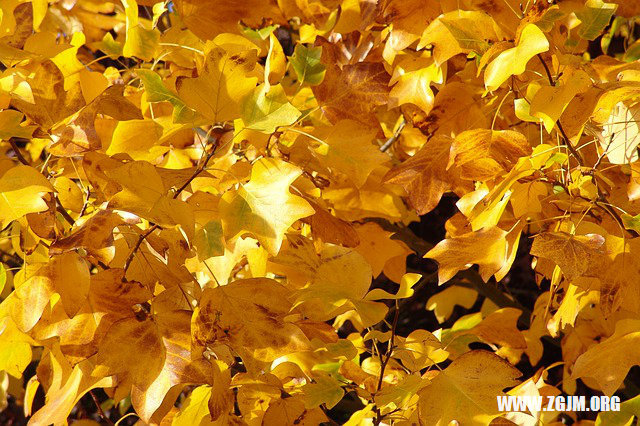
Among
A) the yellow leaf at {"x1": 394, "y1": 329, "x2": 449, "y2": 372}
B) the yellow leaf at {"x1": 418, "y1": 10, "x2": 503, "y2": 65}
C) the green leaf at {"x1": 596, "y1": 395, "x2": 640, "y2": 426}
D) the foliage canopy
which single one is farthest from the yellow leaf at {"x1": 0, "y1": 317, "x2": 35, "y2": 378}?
the green leaf at {"x1": 596, "y1": 395, "x2": 640, "y2": 426}

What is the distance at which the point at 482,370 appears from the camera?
1.04 meters

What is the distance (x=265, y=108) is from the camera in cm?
97

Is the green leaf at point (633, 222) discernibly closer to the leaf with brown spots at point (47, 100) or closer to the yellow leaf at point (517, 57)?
the yellow leaf at point (517, 57)

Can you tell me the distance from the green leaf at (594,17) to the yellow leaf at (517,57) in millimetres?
154

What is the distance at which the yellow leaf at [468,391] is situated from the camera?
1.01m

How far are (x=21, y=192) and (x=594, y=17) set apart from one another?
83cm

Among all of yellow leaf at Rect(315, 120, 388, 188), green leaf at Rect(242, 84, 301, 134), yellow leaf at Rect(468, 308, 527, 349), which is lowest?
yellow leaf at Rect(468, 308, 527, 349)

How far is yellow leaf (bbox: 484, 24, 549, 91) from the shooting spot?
35.2 inches

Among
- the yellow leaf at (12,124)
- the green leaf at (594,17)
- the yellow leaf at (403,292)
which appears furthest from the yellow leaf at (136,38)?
the green leaf at (594,17)

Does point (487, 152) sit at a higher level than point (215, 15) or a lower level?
lower

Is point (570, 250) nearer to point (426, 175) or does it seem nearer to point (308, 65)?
point (426, 175)

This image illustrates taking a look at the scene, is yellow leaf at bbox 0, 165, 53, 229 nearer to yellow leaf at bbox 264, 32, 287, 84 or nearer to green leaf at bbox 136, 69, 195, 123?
green leaf at bbox 136, 69, 195, 123

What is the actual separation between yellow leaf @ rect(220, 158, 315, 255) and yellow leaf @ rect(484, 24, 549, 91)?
0.94 ft

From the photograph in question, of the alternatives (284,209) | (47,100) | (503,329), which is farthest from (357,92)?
Answer: (503,329)
